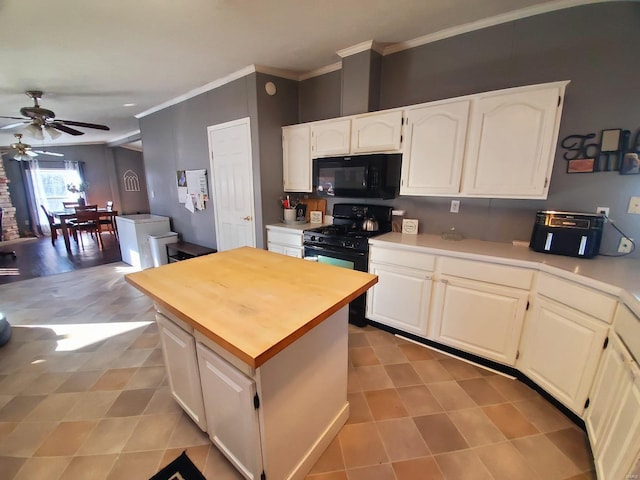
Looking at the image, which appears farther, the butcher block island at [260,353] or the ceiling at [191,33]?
the ceiling at [191,33]

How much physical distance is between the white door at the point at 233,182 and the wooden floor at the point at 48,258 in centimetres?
294

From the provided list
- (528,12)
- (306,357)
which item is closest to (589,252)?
(528,12)

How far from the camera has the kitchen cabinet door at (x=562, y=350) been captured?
1.43 m

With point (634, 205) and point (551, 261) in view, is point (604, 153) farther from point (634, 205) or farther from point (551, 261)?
point (551, 261)

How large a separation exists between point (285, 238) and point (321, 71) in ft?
6.29

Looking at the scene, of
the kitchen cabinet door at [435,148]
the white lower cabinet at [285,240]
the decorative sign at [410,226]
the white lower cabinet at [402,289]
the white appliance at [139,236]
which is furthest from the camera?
the white appliance at [139,236]

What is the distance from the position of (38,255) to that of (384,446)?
7.15 meters

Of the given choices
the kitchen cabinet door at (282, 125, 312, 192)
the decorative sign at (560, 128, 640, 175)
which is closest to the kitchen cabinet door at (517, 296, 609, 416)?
the decorative sign at (560, 128, 640, 175)

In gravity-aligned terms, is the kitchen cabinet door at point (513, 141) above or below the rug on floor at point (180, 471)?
above

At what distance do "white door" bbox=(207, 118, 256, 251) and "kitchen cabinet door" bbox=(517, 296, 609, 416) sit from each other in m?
2.75

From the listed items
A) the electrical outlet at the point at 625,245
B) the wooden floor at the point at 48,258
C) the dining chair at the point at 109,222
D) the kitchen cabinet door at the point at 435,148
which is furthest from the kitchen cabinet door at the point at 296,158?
the dining chair at the point at 109,222

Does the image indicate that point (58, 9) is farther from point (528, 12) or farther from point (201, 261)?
point (528, 12)

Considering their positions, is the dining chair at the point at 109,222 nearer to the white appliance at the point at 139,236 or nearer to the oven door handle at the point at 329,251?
the white appliance at the point at 139,236

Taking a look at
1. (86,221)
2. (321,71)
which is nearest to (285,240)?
(321,71)
